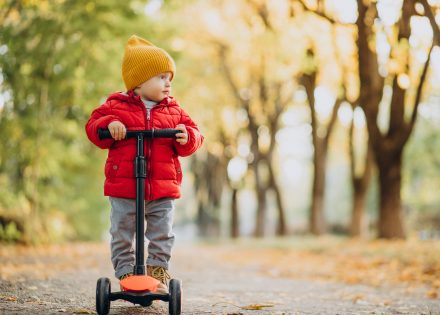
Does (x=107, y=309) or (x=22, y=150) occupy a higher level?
(x=22, y=150)

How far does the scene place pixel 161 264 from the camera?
4594 mm

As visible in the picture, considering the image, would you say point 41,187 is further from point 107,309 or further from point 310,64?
point 107,309

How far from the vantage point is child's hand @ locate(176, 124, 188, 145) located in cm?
434

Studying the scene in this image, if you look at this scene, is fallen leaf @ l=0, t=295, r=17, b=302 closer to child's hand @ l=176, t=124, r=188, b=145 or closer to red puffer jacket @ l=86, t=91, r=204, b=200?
red puffer jacket @ l=86, t=91, r=204, b=200

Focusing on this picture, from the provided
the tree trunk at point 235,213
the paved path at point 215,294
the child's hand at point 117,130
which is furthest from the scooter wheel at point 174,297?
the tree trunk at point 235,213

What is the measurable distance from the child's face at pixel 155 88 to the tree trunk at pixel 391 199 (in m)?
12.2

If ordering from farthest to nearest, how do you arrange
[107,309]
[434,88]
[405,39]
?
[434,88] → [405,39] → [107,309]

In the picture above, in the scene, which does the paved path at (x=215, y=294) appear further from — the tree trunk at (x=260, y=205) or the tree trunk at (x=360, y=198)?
the tree trunk at (x=260, y=205)

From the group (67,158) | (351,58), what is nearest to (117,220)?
(67,158)

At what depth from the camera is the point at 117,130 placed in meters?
4.22

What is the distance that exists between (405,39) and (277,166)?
21527 mm

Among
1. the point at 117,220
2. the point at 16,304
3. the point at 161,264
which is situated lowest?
the point at 16,304

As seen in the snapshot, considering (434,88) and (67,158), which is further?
(434,88)

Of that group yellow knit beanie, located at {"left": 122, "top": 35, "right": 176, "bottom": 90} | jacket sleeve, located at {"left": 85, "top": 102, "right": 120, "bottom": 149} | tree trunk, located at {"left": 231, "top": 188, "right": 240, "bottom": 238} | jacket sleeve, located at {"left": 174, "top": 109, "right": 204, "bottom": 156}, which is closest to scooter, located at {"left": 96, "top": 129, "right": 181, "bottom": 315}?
jacket sleeve, located at {"left": 85, "top": 102, "right": 120, "bottom": 149}
